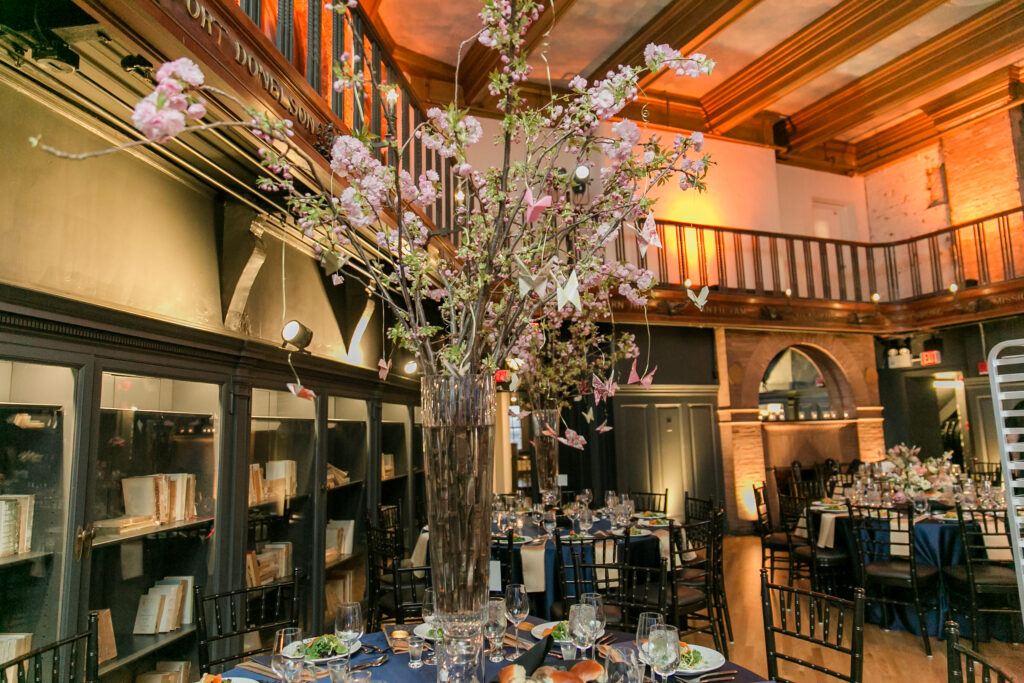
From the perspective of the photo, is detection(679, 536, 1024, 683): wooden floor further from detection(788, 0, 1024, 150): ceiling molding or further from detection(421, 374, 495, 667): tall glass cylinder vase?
detection(788, 0, 1024, 150): ceiling molding

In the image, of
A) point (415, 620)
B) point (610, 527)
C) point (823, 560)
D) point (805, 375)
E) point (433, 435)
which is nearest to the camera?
point (433, 435)

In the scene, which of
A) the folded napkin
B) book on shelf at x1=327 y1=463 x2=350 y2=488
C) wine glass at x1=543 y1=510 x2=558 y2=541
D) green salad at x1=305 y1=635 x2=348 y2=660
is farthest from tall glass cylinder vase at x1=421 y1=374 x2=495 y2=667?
book on shelf at x1=327 y1=463 x2=350 y2=488

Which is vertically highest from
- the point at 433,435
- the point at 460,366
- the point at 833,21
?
the point at 833,21

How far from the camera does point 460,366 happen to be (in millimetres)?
1604

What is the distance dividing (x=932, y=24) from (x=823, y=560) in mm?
7410

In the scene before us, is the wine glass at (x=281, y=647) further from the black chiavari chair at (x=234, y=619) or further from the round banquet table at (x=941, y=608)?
the round banquet table at (x=941, y=608)

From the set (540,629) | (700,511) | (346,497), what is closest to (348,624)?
(540,629)

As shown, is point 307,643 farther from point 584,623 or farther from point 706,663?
point 706,663

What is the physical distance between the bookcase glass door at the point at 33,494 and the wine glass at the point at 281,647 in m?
0.92

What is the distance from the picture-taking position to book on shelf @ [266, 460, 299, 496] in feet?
12.3

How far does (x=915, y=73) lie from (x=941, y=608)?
7.91 metres

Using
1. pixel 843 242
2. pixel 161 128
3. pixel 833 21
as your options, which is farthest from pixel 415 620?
pixel 843 242

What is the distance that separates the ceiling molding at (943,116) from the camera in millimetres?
9695

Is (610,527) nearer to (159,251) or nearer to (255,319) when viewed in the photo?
(255,319)
